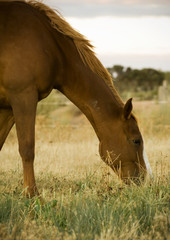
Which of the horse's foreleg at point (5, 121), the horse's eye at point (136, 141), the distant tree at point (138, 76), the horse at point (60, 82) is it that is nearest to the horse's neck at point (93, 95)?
the horse at point (60, 82)

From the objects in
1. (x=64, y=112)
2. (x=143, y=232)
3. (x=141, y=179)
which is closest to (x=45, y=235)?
(x=143, y=232)

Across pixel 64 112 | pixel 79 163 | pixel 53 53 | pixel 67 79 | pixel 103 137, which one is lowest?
pixel 64 112

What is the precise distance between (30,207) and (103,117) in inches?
51.4

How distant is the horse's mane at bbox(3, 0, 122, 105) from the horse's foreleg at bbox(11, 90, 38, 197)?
797 mm

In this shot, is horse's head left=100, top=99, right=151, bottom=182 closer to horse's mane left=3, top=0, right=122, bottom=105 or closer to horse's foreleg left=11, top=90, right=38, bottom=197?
horse's mane left=3, top=0, right=122, bottom=105

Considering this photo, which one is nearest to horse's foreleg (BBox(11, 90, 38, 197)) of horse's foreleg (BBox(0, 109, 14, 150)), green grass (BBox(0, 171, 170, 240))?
green grass (BBox(0, 171, 170, 240))

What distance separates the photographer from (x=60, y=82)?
14.2ft

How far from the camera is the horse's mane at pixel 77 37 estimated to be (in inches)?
168

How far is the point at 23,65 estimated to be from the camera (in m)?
3.84

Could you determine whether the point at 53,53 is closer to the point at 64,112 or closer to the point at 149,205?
the point at 149,205

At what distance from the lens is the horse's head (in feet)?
14.0

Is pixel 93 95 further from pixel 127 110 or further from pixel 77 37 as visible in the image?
pixel 77 37

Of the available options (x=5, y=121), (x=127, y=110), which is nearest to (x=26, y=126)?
(x=5, y=121)

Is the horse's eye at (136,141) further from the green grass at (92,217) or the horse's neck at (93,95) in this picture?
the green grass at (92,217)
